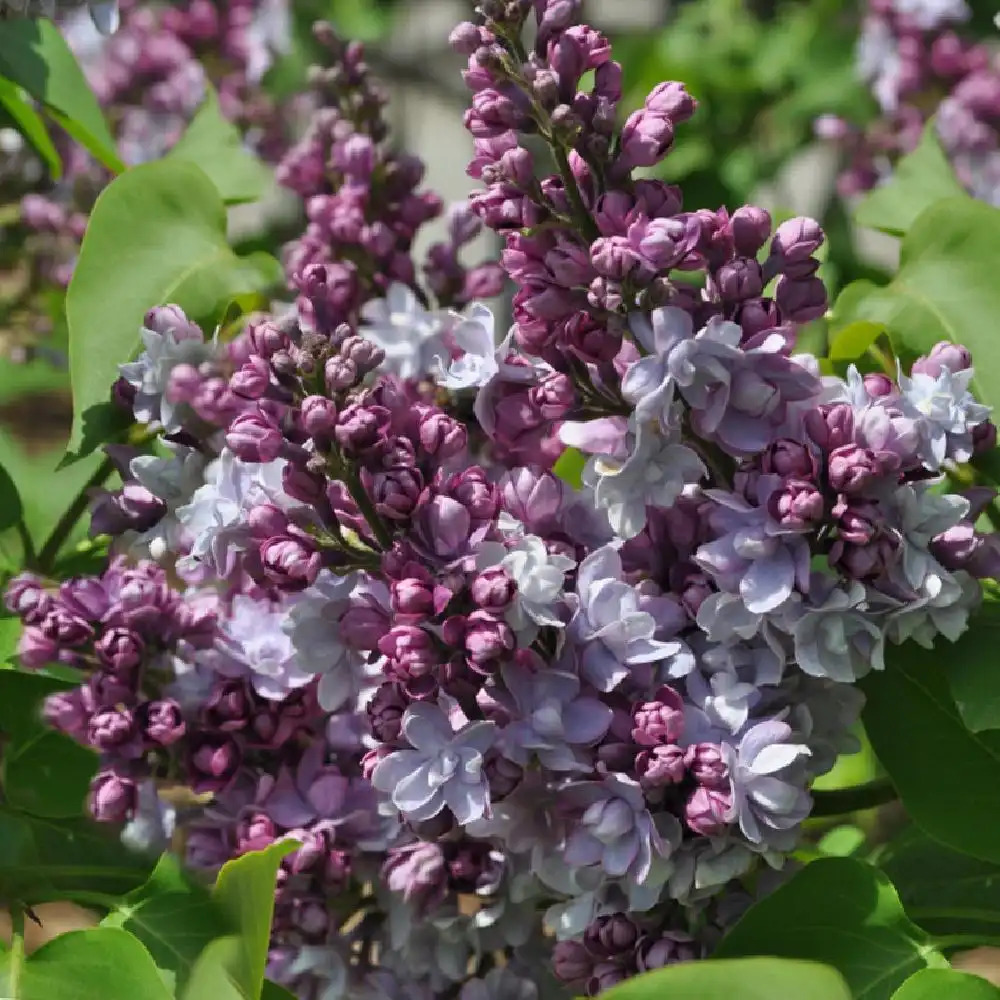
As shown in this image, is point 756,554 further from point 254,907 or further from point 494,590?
point 254,907

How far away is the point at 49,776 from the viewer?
673 mm

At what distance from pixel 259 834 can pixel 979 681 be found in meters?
0.27

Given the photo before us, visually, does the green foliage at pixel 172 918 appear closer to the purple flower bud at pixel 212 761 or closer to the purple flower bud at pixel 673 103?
the purple flower bud at pixel 212 761

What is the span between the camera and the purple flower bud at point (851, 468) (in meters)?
0.49

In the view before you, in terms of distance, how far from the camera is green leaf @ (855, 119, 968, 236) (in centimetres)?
83

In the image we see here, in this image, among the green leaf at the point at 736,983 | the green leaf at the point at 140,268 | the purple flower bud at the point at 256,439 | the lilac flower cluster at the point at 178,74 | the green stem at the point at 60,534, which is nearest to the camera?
the green leaf at the point at 736,983

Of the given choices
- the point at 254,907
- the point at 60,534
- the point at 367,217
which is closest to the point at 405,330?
the point at 367,217

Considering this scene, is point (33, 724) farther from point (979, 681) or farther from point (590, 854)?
point (979, 681)

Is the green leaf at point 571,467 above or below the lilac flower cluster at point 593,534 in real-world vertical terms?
below

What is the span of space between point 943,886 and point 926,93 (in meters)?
0.94

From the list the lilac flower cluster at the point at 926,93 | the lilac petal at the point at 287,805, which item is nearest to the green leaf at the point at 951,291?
the lilac petal at the point at 287,805

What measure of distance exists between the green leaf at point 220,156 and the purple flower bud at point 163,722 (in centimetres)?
33

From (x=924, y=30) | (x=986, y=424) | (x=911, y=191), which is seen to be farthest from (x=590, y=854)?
(x=924, y=30)

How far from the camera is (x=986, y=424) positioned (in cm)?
57
